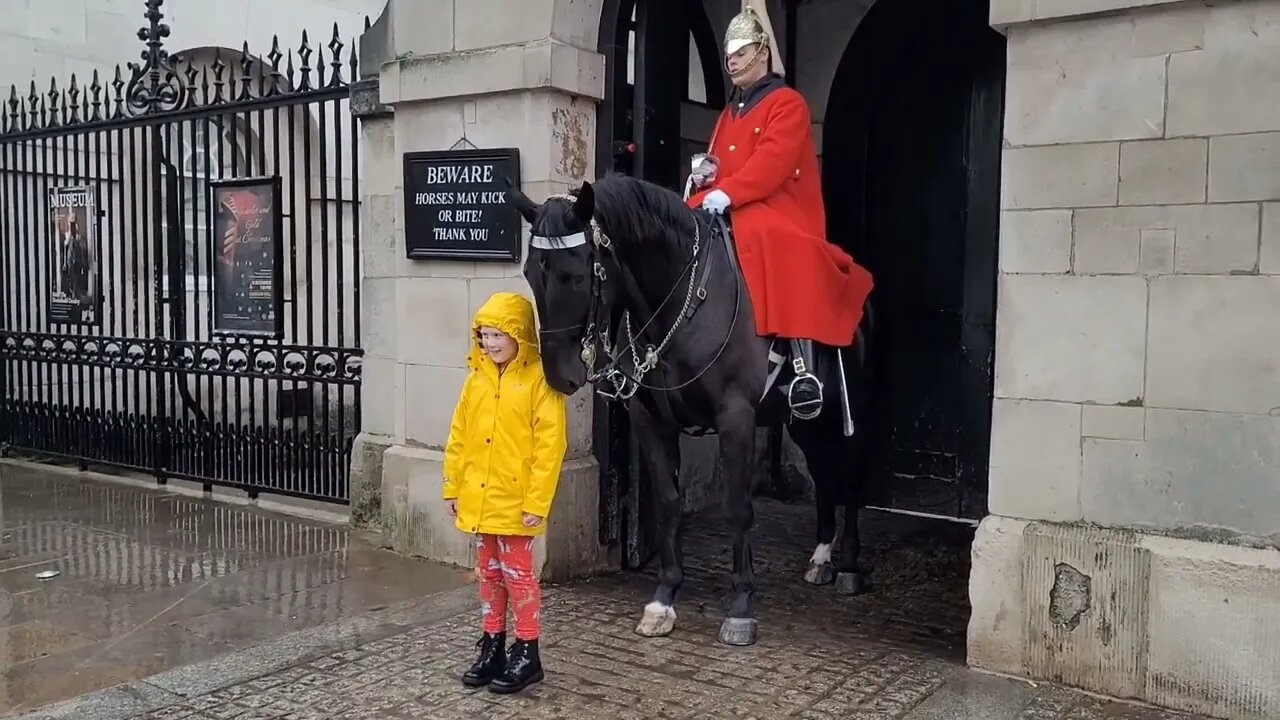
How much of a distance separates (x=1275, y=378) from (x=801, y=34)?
497 cm

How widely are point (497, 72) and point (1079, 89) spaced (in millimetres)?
3168

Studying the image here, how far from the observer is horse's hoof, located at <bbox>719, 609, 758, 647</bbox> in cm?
511

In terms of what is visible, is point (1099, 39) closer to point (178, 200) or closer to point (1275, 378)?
point (1275, 378)

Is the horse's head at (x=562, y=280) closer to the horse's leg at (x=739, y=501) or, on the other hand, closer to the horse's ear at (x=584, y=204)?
the horse's ear at (x=584, y=204)

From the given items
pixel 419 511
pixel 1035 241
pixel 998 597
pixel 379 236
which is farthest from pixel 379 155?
pixel 998 597

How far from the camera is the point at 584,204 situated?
4.36 meters

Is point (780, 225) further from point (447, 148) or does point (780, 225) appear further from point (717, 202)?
point (447, 148)

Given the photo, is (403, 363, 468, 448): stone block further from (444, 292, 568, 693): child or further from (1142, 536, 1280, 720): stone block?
(1142, 536, 1280, 720): stone block

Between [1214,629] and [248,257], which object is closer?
[1214,629]

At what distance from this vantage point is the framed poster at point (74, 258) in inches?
370

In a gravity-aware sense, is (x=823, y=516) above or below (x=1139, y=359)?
below

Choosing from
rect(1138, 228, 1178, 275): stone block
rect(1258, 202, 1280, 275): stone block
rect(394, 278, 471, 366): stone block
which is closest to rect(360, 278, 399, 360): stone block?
rect(394, 278, 471, 366): stone block

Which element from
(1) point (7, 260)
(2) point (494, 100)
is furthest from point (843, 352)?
(1) point (7, 260)

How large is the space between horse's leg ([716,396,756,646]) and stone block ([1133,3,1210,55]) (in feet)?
7.29
